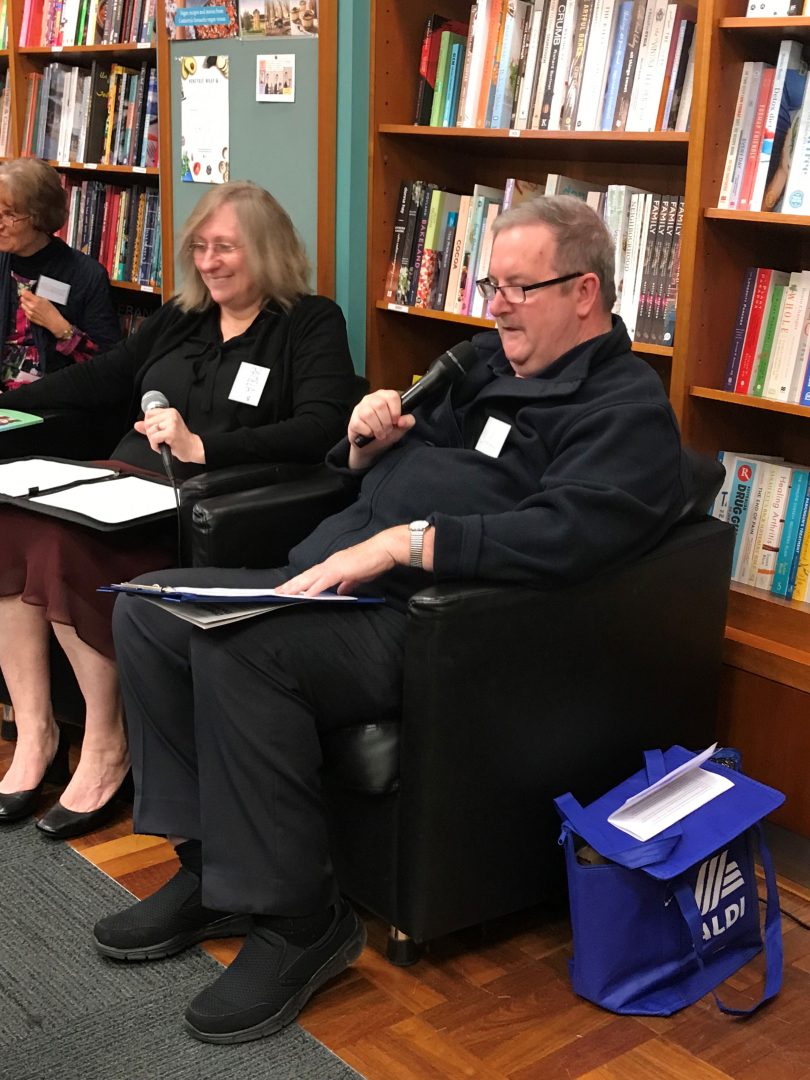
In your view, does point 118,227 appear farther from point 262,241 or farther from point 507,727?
point 507,727

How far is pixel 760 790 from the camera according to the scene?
6.84 feet

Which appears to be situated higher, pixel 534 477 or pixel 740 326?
pixel 740 326

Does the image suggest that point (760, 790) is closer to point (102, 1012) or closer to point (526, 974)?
point (526, 974)

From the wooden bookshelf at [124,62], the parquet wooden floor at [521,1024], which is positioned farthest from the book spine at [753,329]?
the wooden bookshelf at [124,62]

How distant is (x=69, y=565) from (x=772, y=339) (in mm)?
1476

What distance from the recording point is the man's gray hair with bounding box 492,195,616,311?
2.13 meters

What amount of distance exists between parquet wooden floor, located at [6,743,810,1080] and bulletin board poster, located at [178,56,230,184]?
2.12m

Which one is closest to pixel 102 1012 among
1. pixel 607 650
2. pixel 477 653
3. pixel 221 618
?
pixel 221 618

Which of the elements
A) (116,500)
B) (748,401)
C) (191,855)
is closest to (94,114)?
(116,500)

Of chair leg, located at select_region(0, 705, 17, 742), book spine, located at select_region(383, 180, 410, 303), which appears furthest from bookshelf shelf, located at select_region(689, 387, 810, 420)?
chair leg, located at select_region(0, 705, 17, 742)

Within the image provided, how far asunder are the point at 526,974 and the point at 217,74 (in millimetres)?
2417

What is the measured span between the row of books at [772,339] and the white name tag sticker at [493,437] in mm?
628

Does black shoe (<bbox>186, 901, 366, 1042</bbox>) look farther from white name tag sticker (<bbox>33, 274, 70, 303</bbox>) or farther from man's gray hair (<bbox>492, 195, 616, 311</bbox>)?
white name tag sticker (<bbox>33, 274, 70, 303</bbox>)

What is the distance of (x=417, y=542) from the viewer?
6.55 ft
